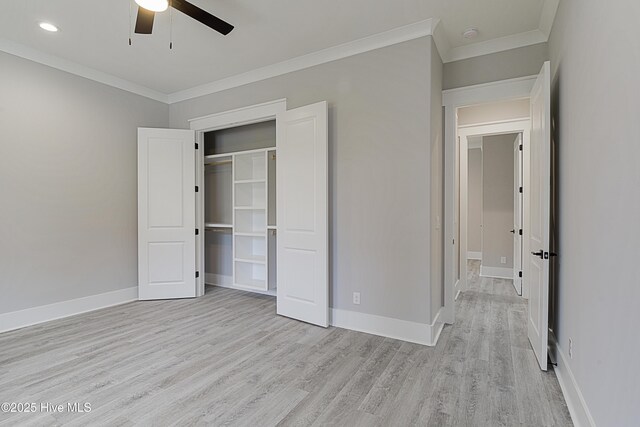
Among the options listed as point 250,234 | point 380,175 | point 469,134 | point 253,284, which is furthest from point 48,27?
point 469,134

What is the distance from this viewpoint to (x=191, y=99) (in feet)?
15.6

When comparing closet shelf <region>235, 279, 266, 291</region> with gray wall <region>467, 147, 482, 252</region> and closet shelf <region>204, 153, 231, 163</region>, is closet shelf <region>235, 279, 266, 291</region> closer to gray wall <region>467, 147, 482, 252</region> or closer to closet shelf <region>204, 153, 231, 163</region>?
closet shelf <region>204, 153, 231, 163</region>

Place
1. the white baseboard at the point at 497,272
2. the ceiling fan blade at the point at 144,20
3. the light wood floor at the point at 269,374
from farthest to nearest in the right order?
the white baseboard at the point at 497,272, the ceiling fan blade at the point at 144,20, the light wood floor at the point at 269,374

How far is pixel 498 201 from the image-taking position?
6145 millimetres

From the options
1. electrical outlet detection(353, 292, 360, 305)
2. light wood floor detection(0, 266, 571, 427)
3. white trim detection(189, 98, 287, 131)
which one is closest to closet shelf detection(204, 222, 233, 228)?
white trim detection(189, 98, 287, 131)

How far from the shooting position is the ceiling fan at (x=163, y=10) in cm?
220

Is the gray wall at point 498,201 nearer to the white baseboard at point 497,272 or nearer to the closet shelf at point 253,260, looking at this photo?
the white baseboard at point 497,272

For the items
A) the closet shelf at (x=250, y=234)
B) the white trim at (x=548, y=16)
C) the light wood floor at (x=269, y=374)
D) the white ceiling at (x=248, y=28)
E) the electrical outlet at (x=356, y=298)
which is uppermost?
the white ceiling at (x=248, y=28)

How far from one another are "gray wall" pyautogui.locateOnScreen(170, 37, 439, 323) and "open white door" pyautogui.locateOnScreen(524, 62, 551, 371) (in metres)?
0.86

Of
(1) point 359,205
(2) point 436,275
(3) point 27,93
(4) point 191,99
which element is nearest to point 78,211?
(3) point 27,93

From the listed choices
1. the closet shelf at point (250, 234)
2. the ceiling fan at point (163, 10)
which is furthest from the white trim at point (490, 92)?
the closet shelf at point (250, 234)

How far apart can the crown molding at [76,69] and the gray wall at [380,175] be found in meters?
2.48

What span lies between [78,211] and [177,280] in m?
1.47

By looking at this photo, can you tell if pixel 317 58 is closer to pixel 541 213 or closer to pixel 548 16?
pixel 548 16
